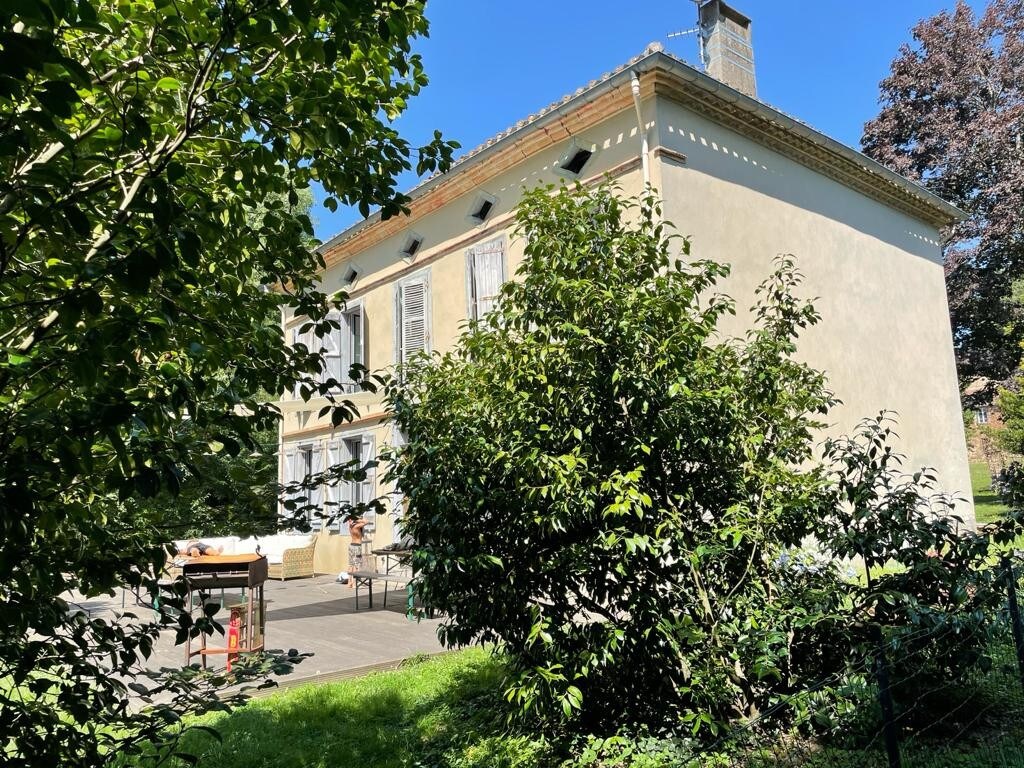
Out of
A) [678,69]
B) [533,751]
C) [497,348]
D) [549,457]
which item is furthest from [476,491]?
[678,69]

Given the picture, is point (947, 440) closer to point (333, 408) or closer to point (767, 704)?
point (767, 704)

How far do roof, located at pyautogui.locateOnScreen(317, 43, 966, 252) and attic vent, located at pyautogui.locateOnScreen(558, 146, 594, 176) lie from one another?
555mm

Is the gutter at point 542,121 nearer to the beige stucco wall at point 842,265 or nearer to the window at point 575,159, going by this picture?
the window at point 575,159

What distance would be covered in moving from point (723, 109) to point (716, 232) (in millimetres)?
1691

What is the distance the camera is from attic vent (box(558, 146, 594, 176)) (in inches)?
381

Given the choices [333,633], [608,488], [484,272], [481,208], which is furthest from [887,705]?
[481,208]

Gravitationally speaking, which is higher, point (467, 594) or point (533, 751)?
point (467, 594)

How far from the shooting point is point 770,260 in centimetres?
1026

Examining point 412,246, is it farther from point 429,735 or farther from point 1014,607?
point 1014,607

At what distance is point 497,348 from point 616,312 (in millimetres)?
770

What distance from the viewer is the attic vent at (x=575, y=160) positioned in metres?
9.68

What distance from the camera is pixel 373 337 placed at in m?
13.9

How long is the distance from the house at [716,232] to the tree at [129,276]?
559cm

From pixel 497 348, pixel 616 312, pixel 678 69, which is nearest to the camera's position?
pixel 616 312
